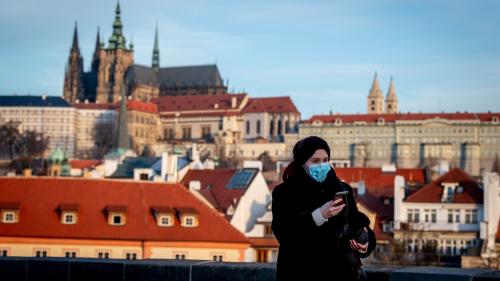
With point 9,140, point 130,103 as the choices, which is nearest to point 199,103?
point 130,103

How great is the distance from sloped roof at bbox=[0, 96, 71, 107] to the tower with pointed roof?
61.3m

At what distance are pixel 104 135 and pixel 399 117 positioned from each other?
53.1m

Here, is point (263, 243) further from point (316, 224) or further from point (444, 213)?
point (316, 224)

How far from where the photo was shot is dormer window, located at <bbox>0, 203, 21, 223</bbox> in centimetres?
2681

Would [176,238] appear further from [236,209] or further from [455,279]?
[455,279]

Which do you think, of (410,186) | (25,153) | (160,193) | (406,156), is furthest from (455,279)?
(406,156)

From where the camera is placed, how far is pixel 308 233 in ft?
18.1

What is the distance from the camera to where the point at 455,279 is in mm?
6859

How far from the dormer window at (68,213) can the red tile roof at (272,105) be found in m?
155

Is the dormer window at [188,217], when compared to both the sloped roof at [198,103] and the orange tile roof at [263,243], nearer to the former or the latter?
the orange tile roof at [263,243]

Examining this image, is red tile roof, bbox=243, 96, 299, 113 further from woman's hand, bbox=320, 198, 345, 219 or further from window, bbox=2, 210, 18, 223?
woman's hand, bbox=320, 198, 345, 219

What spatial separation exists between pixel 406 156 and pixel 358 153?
8.13m

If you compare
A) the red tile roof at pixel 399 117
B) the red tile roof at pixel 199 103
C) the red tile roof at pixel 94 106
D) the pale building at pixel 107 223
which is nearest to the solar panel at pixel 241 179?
the pale building at pixel 107 223

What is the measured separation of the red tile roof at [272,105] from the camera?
599 feet
